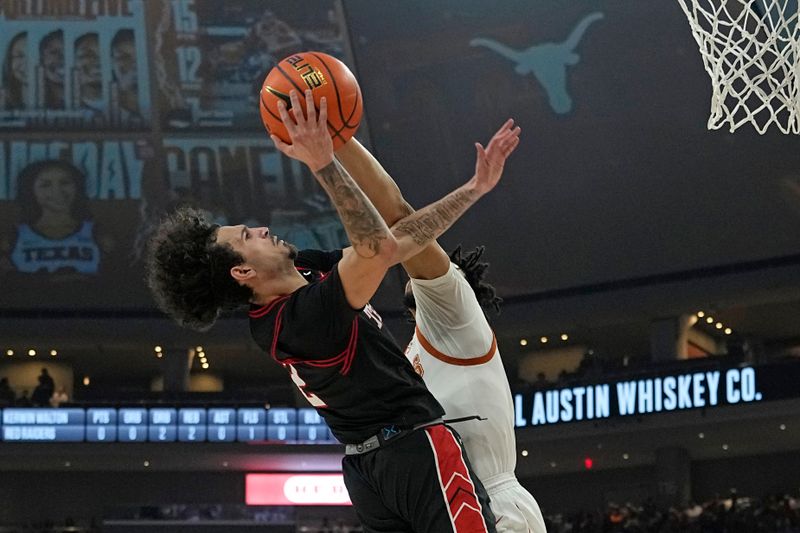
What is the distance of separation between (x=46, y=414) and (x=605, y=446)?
508 inches

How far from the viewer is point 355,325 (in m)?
4.04

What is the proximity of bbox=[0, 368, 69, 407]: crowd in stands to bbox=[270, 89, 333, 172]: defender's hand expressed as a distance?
26380 mm

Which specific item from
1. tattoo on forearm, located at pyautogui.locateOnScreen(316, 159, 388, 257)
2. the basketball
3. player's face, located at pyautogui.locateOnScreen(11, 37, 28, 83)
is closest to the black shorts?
tattoo on forearm, located at pyautogui.locateOnScreen(316, 159, 388, 257)

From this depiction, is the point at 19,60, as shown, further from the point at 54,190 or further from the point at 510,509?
the point at 510,509

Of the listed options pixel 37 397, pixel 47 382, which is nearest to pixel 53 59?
pixel 37 397

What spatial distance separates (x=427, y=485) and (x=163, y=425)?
84.2 feet

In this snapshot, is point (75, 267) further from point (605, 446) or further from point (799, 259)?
point (799, 259)

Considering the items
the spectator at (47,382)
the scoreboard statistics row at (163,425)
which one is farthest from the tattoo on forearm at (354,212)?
the spectator at (47,382)

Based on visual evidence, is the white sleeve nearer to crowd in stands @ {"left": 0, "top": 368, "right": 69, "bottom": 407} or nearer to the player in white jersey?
the player in white jersey

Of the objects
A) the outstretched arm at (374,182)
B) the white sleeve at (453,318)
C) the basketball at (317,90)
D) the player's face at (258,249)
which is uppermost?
the basketball at (317,90)

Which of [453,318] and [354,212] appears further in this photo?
[453,318]

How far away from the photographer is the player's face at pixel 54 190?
27047 millimetres

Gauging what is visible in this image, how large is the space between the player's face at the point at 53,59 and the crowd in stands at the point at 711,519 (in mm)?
14052

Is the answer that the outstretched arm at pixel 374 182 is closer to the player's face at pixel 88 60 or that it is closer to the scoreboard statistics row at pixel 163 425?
the player's face at pixel 88 60
